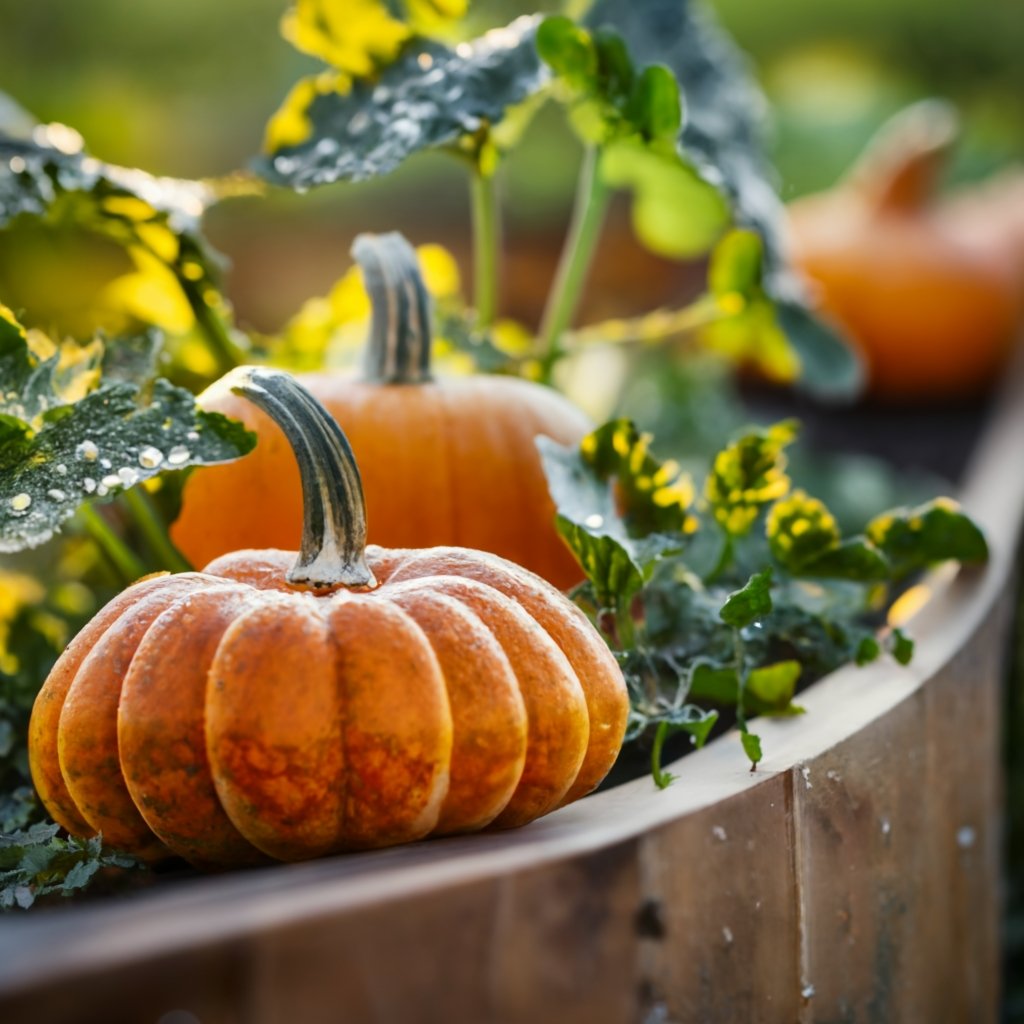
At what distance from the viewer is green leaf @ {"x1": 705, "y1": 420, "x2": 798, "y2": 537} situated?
0.90 m

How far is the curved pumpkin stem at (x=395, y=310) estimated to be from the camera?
3.34ft

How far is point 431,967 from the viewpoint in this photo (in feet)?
1.50

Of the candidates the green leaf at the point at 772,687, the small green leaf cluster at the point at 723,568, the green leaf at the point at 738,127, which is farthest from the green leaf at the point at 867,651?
the green leaf at the point at 738,127

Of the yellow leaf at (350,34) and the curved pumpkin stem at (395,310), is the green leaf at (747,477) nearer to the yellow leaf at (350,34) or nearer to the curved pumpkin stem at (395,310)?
the curved pumpkin stem at (395,310)

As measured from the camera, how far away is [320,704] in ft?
1.91

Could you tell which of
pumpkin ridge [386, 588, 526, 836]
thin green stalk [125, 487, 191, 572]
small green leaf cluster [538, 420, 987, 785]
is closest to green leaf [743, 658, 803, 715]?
small green leaf cluster [538, 420, 987, 785]

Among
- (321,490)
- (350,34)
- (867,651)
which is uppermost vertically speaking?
(350,34)

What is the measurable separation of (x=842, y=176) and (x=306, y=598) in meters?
5.04

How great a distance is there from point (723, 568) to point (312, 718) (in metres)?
0.44

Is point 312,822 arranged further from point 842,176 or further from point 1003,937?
point 842,176

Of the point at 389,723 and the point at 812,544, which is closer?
the point at 389,723

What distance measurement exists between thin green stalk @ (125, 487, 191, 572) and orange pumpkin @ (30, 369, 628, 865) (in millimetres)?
274

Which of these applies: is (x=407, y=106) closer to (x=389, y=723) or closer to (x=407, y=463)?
(x=407, y=463)

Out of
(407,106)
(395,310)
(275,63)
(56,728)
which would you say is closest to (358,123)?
(407,106)
